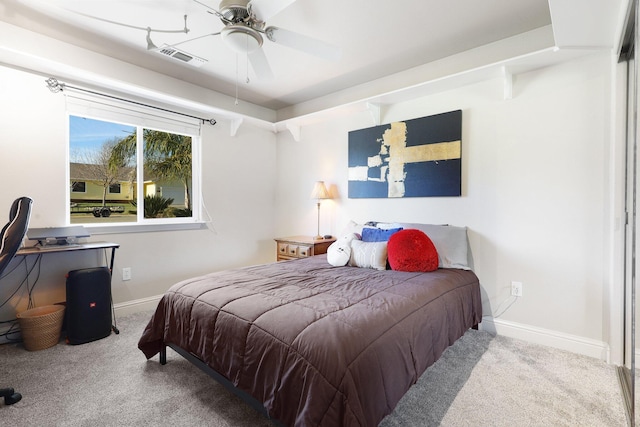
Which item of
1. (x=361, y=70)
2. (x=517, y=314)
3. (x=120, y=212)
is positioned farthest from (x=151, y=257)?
(x=517, y=314)

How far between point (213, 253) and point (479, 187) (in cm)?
309

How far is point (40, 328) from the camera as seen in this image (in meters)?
2.25

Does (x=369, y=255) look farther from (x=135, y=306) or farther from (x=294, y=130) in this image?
(x=135, y=306)

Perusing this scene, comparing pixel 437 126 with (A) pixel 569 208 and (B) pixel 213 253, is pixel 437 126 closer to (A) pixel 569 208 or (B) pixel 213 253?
(A) pixel 569 208

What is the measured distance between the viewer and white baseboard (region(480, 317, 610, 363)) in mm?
2135

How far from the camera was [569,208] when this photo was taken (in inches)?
88.6

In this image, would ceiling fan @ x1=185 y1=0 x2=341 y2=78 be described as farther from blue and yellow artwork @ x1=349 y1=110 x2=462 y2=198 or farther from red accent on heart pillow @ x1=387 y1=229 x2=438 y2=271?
red accent on heart pillow @ x1=387 y1=229 x2=438 y2=271

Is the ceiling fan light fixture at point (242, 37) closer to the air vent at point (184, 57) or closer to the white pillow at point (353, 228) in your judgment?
the air vent at point (184, 57)

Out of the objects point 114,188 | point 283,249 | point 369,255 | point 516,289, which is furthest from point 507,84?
point 114,188

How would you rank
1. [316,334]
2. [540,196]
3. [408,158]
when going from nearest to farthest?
[316,334] < [540,196] < [408,158]

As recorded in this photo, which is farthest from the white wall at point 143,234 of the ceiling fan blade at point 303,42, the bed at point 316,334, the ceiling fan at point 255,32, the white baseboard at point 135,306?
the ceiling fan blade at point 303,42

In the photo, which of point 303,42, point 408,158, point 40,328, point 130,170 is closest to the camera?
point 303,42

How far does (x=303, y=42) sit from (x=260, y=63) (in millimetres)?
367

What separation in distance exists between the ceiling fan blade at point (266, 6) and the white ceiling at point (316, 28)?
57 cm
